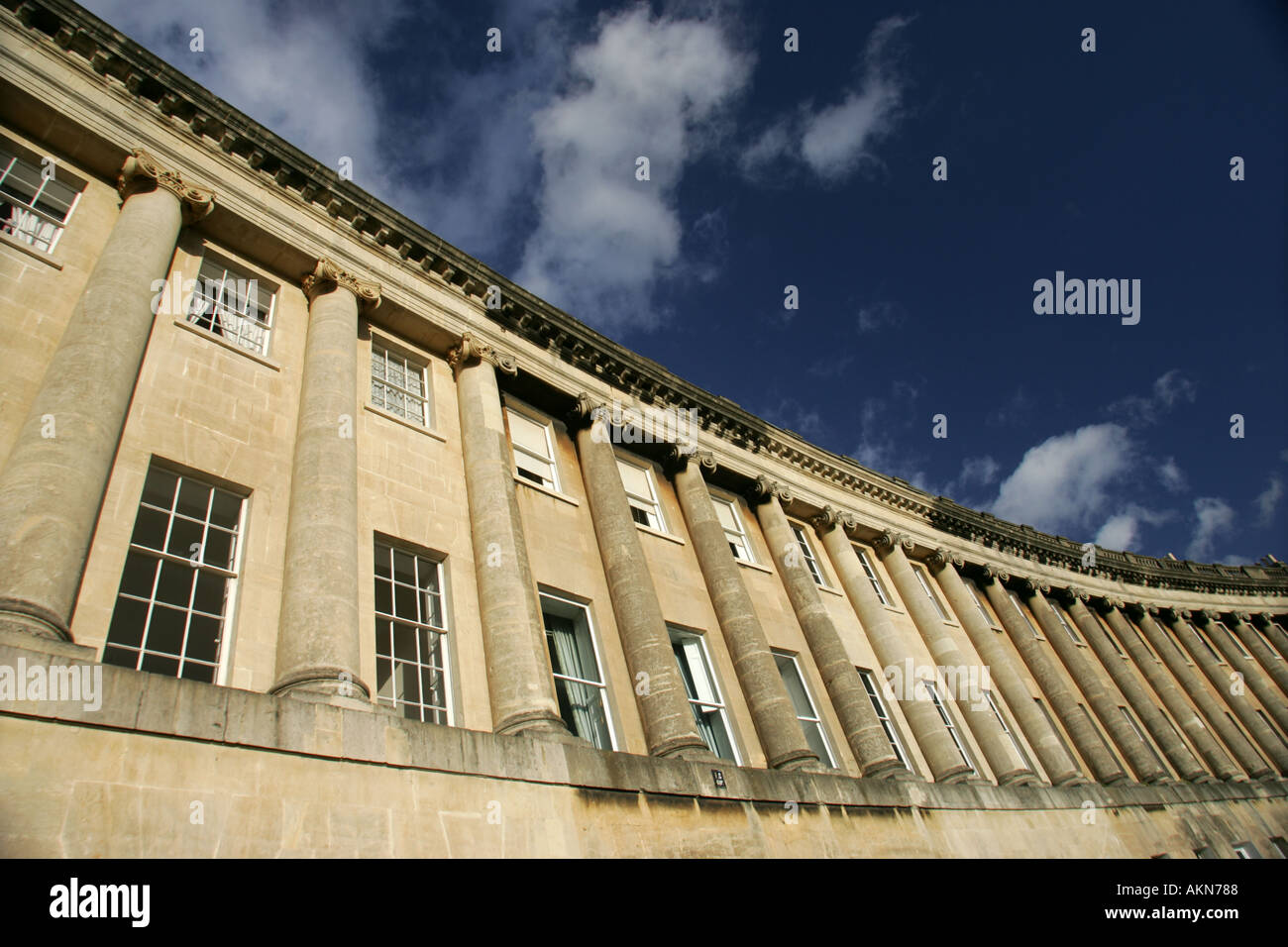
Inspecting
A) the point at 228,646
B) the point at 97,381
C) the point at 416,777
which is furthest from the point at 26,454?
the point at 416,777

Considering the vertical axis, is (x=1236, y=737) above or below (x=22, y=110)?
below

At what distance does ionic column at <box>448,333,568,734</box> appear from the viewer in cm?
1036

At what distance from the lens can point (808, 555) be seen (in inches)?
858

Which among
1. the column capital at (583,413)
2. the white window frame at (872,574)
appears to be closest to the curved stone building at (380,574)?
the column capital at (583,413)

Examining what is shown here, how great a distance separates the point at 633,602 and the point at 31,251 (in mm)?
10361

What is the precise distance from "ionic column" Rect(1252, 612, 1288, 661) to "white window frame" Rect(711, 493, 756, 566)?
34327 millimetres

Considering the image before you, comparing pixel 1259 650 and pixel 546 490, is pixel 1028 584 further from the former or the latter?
pixel 546 490

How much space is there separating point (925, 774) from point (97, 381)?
59.8 ft

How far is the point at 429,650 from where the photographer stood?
1094 centimetres

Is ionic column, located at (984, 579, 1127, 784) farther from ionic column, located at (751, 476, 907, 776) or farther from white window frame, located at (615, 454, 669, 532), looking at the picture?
white window frame, located at (615, 454, 669, 532)

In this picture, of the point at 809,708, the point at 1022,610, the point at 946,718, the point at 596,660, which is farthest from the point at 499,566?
the point at 1022,610

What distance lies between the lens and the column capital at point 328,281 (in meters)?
13.3

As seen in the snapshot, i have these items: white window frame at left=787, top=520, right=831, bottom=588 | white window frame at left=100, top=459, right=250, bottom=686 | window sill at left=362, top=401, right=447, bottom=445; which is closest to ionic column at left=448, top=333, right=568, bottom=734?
window sill at left=362, top=401, right=447, bottom=445
